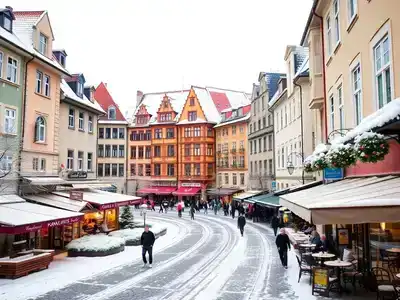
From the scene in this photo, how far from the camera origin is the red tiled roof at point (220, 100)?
71125 millimetres

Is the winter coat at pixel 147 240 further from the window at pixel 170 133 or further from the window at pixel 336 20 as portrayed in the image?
the window at pixel 170 133

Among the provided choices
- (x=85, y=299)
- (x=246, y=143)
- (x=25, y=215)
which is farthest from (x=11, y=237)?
(x=246, y=143)

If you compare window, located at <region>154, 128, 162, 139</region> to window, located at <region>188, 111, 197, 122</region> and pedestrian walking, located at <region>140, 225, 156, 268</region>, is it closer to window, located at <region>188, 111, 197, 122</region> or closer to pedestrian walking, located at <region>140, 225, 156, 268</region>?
window, located at <region>188, 111, 197, 122</region>

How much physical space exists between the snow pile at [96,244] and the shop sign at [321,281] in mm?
11932

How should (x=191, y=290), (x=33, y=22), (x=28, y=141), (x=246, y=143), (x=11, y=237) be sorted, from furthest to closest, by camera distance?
1. (x=246, y=143)
2. (x=33, y=22)
3. (x=28, y=141)
4. (x=11, y=237)
5. (x=191, y=290)

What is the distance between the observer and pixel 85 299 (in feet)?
40.1

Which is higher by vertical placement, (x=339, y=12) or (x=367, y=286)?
(x=339, y=12)

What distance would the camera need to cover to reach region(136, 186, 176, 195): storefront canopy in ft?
214

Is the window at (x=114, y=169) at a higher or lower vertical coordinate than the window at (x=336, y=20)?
lower

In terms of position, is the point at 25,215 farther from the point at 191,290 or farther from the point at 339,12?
the point at 339,12

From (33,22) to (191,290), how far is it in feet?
63.5

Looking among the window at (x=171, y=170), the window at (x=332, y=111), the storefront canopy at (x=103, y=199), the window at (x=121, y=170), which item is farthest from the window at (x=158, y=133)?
the window at (x=332, y=111)

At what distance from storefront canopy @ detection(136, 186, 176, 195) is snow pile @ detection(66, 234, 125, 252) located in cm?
4209

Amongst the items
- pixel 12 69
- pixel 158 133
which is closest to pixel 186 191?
pixel 158 133
